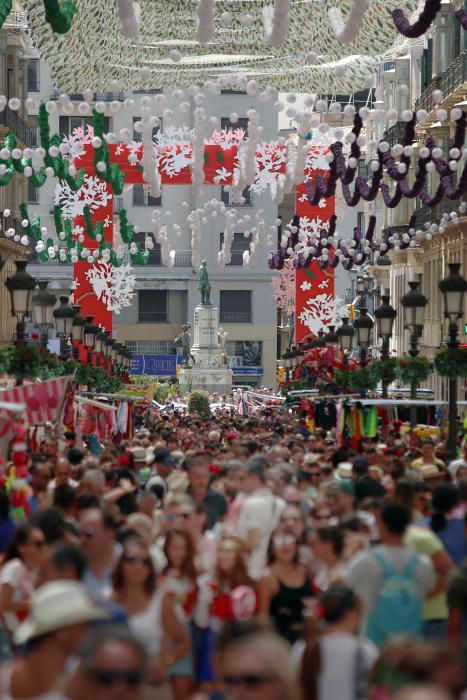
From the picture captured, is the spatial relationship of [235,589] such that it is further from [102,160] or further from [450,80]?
[450,80]

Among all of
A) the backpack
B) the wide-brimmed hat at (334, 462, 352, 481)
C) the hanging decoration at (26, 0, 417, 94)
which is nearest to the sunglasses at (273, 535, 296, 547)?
the backpack

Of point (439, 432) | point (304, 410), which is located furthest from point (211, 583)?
point (304, 410)

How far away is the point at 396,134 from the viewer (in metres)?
60.6

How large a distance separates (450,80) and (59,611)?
42.7 meters

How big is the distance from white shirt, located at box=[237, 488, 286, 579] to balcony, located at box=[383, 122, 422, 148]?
46452 mm

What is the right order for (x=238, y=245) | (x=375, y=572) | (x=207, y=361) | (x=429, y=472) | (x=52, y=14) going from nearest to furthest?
(x=375, y=572) → (x=429, y=472) → (x=52, y=14) → (x=207, y=361) → (x=238, y=245)

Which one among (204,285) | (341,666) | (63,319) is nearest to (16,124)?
(63,319)

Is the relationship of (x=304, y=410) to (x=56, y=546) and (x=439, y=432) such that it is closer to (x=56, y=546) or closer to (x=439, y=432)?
(x=439, y=432)

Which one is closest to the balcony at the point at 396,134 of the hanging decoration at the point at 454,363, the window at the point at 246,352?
the window at the point at 246,352

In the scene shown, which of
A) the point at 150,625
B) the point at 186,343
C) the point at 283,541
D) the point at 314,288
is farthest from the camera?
the point at 186,343

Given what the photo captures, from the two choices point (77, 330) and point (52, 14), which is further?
point (77, 330)

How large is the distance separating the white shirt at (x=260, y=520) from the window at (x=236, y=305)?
266ft

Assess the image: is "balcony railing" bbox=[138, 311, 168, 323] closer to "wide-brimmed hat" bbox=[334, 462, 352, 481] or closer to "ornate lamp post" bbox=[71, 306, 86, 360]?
"ornate lamp post" bbox=[71, 306, 86, 360]

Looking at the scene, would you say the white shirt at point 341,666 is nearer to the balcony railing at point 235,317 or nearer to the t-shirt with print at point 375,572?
the t-shirt with print at point 375,572
